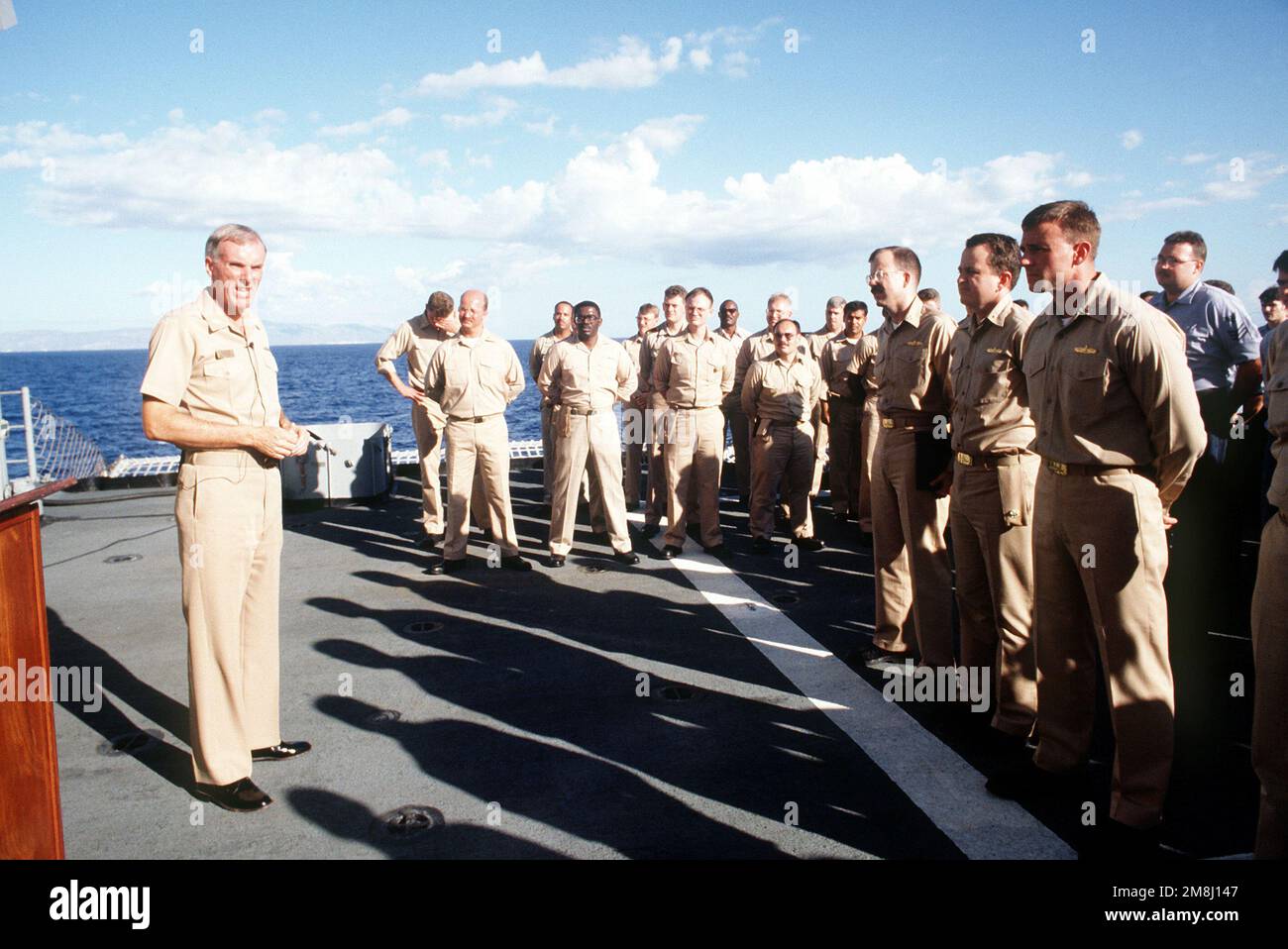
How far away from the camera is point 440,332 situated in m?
7.94

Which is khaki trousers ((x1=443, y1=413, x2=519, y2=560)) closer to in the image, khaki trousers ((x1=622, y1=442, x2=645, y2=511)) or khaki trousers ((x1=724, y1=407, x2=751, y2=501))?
khaki trousers ((x1=622, y1=442, x2=645, y2=511))

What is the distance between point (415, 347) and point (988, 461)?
577 cm

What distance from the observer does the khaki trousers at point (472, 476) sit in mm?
6730

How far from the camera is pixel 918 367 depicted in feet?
14.3

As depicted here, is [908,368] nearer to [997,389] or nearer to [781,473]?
[997,389]

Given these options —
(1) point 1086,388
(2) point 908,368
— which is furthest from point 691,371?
(1) point 1086,388

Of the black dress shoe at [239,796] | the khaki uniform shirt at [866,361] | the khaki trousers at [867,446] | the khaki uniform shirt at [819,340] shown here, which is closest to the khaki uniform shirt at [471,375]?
the khaki uniform shirt at [866,361]

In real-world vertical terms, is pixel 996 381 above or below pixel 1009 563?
above

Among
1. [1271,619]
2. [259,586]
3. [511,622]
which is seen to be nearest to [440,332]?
[511,622]

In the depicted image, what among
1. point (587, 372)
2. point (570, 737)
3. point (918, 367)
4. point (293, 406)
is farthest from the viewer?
point (293, 406)

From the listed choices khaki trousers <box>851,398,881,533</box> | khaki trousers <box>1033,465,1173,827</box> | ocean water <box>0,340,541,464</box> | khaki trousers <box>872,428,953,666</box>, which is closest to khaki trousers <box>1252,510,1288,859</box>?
khaki trousers <box>1033,465,1173,827</box>

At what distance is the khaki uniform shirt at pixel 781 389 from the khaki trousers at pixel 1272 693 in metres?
4.94

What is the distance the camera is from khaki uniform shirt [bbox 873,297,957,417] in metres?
4.32
